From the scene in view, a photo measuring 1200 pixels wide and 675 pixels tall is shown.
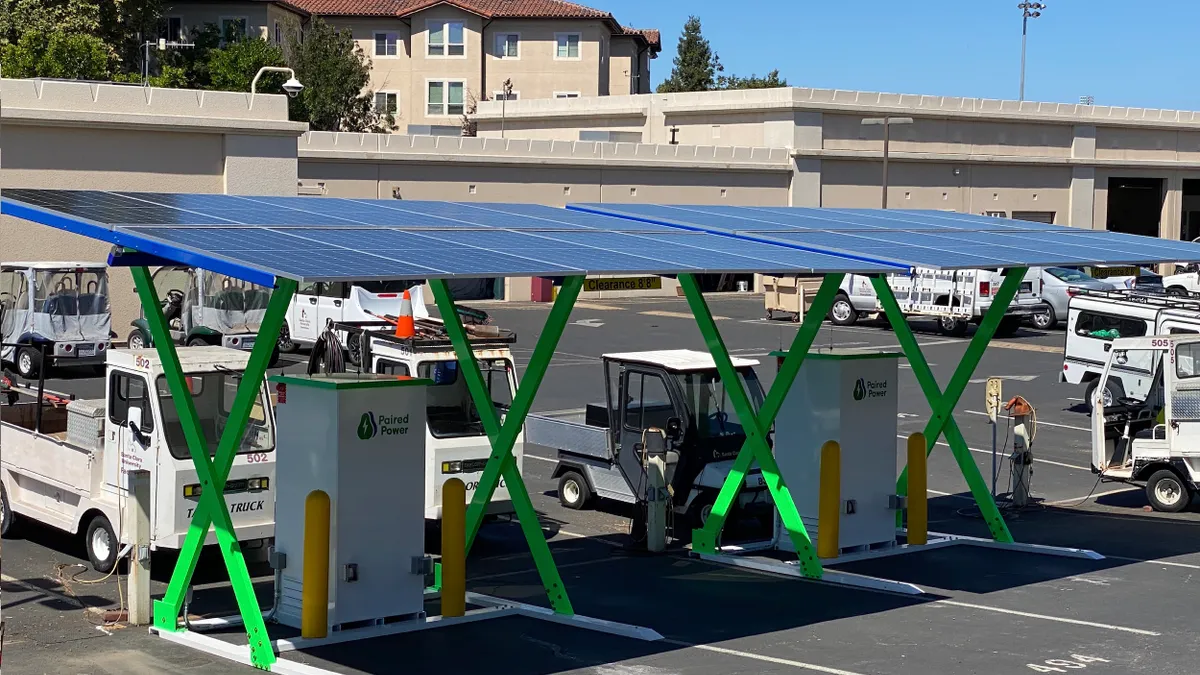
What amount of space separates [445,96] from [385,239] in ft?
236

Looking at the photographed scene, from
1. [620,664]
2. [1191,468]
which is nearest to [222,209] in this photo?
[620,664]

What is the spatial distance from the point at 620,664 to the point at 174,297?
24.0 meters

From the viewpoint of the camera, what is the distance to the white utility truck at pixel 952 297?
39.1 m

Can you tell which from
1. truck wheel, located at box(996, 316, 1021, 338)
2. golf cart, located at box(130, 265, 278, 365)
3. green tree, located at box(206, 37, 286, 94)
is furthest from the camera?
green tree, located at box(206, 37, 286, 94)

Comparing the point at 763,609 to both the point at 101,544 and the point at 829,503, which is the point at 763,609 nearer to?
the point at 829,503

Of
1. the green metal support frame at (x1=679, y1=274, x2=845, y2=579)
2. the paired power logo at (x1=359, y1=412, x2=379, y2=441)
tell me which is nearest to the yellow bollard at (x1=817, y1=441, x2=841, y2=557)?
the green metal support frame at (x1=679, y1=274, x2=845, y2=579)

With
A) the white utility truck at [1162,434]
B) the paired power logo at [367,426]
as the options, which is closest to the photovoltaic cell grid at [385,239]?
the paired power logo at [367,426]

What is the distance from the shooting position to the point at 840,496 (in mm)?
14578

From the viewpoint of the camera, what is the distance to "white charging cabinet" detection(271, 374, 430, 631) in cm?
1105

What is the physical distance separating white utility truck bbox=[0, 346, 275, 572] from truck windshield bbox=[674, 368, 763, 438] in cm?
472

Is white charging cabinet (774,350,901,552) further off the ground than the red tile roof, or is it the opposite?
the red tile roof

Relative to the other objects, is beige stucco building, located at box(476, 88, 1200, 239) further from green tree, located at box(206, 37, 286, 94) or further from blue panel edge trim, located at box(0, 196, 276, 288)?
blue panel edge trim, located at box(0, 196, 276, 288)

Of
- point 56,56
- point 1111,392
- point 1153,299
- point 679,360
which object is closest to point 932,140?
point 1153,299

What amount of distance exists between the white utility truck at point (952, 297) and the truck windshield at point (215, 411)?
2708 cm
